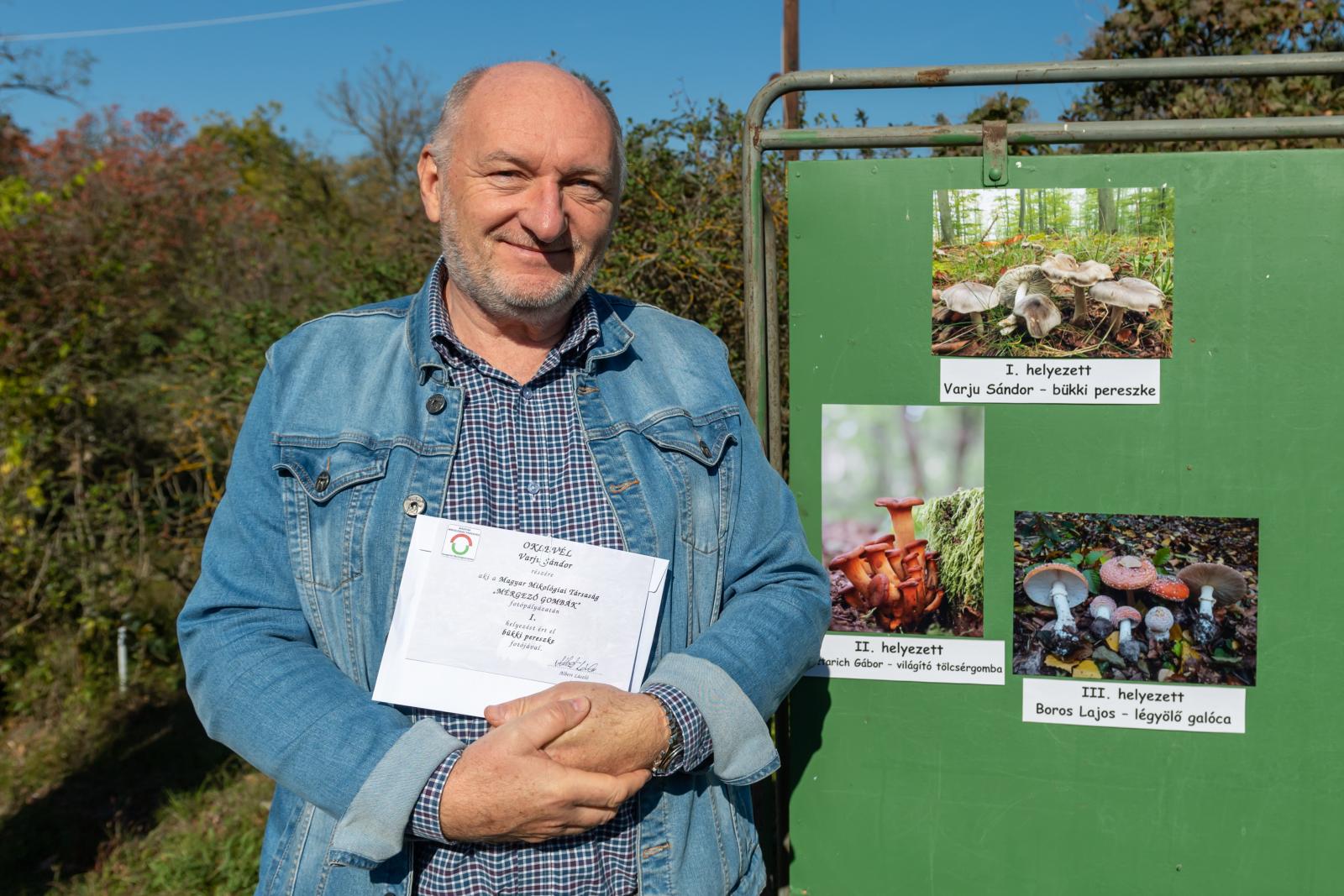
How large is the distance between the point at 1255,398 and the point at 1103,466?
312 mm

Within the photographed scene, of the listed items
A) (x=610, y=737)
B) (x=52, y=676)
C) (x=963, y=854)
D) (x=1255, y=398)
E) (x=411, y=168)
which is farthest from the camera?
(x=411, y=168)

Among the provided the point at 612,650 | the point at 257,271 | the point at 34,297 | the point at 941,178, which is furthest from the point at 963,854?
the point at 257,271

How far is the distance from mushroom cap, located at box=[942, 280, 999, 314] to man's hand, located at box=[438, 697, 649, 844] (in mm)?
1132

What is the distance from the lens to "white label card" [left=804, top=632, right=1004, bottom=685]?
7.44 ft

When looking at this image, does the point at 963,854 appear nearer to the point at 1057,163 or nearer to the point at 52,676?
the point at 1057,163

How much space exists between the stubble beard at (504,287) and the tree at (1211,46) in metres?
3.60

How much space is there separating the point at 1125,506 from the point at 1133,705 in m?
0.41

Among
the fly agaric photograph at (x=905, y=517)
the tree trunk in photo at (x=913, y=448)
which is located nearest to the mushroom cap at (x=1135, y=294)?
the fly agaric photograph at (x=905, y=517)

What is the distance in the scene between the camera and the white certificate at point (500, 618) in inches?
67.3

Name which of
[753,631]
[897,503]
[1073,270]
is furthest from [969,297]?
[753,631]

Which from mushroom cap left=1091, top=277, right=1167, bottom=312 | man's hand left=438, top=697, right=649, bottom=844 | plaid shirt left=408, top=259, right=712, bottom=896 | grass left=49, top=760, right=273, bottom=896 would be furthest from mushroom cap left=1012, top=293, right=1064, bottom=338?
grass left=49, top=760, right=273, bottom=896

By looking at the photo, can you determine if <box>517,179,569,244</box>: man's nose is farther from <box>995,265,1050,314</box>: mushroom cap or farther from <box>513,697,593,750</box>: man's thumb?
<box>995,265,1050,314</box>: mushroom cap

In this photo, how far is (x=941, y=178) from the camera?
7.17 feet

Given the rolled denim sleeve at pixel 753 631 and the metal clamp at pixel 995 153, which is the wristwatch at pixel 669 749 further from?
the metal clamp at pixel 995 153
